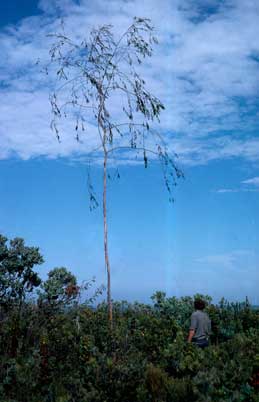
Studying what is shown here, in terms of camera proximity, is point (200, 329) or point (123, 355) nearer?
Result: point (123, 355)

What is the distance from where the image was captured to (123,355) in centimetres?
1004

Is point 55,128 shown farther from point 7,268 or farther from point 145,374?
point 7,268

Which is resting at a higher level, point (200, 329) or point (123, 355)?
point (200, 329)

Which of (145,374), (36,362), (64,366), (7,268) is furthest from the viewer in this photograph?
(7,268)

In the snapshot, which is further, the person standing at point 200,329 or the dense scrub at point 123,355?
the person standing at point 200,329

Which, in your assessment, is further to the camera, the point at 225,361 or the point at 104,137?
the point at 104,137

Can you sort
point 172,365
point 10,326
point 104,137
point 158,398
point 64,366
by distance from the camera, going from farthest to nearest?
point 104,137 < point 10,326 < point 64,366 < point 172,365 < point 158,398

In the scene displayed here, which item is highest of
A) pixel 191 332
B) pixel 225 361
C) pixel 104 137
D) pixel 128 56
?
pixel 128 56

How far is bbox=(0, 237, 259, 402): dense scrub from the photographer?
297 inches

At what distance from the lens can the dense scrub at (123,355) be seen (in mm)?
7539

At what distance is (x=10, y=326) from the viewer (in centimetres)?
1047

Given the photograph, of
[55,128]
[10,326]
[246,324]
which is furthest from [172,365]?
[55,128]

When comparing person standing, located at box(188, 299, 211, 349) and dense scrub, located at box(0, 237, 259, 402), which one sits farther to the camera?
person standing, located at box(188, 299, 211, 349)

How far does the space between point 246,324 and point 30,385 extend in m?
6.25
